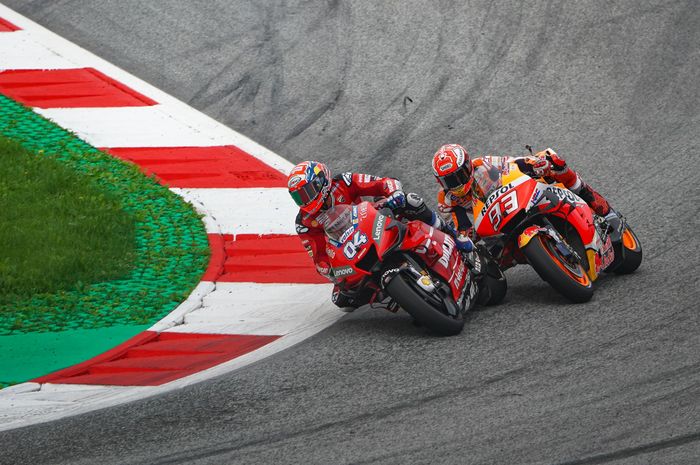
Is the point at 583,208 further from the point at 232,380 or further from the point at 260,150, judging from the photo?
the point at 260,150

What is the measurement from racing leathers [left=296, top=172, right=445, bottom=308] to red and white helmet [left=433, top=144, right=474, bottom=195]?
0.28m

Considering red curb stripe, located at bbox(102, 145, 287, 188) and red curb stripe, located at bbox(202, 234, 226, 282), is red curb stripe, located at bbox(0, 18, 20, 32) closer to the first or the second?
red curb stripe, located at bbox(102, 145, 287, 188)

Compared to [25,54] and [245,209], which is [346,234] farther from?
[25,54]

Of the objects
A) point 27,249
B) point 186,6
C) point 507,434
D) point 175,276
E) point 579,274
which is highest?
point 186,6

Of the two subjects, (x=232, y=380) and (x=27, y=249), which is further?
(x=27, y=249)

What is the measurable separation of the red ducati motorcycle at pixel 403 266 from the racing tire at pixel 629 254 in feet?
3.32

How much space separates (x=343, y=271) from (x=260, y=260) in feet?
6.80

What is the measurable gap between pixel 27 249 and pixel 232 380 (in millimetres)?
3177

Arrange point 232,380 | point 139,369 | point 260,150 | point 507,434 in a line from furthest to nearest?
point 260,150 → point 139,369 → point 232,380 → point 507,434

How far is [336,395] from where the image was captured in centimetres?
692

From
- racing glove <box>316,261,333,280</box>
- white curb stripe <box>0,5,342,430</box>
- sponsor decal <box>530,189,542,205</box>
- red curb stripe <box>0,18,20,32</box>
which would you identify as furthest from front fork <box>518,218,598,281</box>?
red curb stripe <box>0,18,20,32</box>

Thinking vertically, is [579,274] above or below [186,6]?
below

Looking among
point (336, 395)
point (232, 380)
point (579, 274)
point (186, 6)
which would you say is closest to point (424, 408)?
point (336, 395)

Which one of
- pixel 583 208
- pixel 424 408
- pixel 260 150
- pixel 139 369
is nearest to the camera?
pixel 424 408
